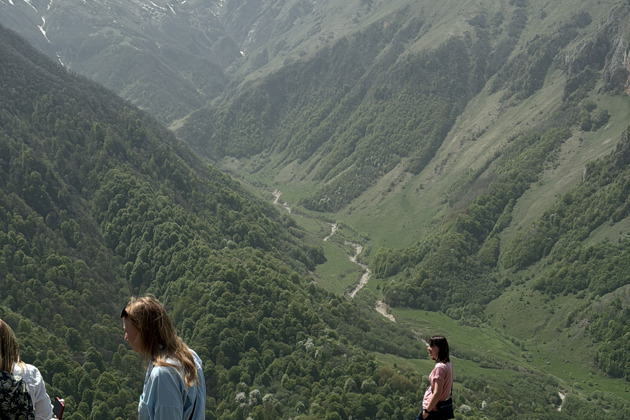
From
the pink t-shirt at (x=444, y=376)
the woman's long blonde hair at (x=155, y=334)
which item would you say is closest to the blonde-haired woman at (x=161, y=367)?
the woman's long blonde hair at (x=155, y=334)

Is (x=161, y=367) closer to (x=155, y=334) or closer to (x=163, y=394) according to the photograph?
(x=163, y=394)

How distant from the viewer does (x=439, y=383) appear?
23234 millimetres

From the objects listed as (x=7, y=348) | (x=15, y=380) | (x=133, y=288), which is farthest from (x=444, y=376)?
(x=133, y=288)

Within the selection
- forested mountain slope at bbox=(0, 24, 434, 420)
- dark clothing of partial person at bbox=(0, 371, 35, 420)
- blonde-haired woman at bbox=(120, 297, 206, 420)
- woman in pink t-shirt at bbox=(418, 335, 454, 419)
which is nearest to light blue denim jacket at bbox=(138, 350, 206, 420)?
blonde-haired woman at bbox=(120, 297, 206, 420)

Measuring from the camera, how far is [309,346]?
128 metres

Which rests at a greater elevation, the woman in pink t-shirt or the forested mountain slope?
the woman in pink t-shirt

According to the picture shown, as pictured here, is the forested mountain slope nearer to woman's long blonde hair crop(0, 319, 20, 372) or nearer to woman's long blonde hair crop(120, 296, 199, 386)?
woman's long blonde hair crop(0, 319, 20, 372)

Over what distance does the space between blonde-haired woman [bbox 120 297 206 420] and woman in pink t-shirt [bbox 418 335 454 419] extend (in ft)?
35.3

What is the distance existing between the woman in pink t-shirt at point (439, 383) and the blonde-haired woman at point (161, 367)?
10.8 metres

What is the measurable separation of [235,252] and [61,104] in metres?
72.5

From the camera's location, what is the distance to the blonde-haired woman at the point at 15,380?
1530 centimetres

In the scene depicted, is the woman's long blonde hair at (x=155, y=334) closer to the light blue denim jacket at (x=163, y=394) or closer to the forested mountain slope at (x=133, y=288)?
the light blue denim jacket at (x=163, y=394)

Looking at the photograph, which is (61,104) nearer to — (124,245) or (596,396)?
(124,245)

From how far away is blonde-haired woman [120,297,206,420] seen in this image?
47.1 ft
